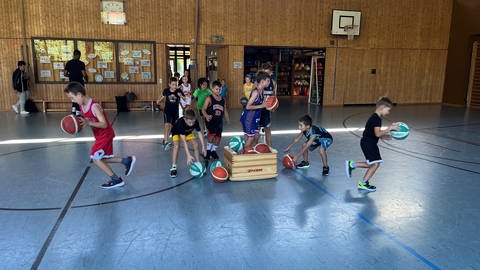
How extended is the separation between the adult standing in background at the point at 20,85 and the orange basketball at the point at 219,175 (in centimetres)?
1011

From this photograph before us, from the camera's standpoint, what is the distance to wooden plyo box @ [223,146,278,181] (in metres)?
5.27

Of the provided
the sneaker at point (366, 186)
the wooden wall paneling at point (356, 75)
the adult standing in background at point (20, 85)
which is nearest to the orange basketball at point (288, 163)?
the sneaker at point (366, 186)

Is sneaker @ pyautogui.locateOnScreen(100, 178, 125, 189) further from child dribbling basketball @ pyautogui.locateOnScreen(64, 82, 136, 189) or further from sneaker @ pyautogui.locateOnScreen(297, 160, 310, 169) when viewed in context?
sneaker @ pyautogui.locateOnScreen(297, 160, 310, 169)

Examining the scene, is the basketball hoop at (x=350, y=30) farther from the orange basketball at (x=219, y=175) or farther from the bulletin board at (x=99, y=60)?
the orange basketball at (x=219, y=175)

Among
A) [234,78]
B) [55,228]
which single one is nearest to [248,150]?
[55,228]

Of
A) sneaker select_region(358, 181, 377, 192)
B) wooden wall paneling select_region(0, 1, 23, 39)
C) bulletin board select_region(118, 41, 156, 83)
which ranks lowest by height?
sneaker select_region(358, 181, 377, 192)

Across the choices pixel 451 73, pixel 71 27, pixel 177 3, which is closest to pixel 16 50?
pixel 71 27

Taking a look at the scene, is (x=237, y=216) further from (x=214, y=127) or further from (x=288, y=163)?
(x=214, y=127)

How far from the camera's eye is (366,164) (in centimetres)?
509

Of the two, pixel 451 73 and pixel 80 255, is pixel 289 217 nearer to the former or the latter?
pixel 80 255

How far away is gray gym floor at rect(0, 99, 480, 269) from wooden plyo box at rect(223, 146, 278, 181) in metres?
0.12

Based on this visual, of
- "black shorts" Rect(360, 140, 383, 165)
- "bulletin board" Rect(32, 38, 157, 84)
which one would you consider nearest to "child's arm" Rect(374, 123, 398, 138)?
"black shorts" Rect(360, 140, 383, 165)

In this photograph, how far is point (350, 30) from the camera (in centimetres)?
1547

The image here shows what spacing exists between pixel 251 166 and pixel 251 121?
0.85 metres
